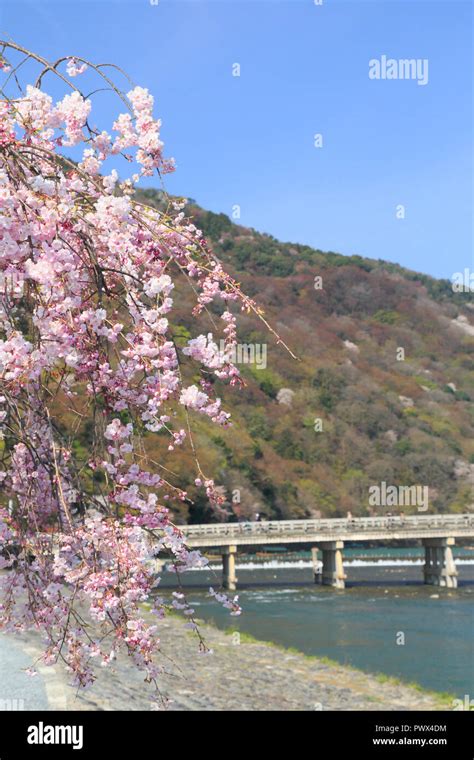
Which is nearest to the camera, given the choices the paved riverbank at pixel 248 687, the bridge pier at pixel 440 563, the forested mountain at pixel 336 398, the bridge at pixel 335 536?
the paved riverbank at pixel 248 687

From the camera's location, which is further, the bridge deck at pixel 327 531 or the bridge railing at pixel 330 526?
the bridge railing at pixel 330 526

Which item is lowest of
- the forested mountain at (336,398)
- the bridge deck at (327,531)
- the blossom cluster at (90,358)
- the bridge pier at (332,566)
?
the bridge pier at (332,566)

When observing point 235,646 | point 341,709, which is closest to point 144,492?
point 341,709

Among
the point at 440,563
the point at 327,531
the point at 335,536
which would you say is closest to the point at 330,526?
the point at 327,531

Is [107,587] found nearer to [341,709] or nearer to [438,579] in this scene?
[341,709]

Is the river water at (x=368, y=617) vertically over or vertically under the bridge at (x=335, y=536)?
under

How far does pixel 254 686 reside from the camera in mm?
13836

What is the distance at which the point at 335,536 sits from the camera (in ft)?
121

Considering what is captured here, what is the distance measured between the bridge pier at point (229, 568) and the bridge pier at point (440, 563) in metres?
8.93

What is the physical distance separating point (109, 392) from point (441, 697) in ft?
39.8

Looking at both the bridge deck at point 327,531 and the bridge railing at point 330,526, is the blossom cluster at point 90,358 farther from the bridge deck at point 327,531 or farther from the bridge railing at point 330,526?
the bridge railing at point 330,526

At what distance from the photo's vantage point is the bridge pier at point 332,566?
35688 millimetres

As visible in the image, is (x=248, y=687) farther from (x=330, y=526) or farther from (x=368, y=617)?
(x=330, y=526)

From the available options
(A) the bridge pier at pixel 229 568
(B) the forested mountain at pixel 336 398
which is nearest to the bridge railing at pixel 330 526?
(A) the bridge pier at pixel 229 568
